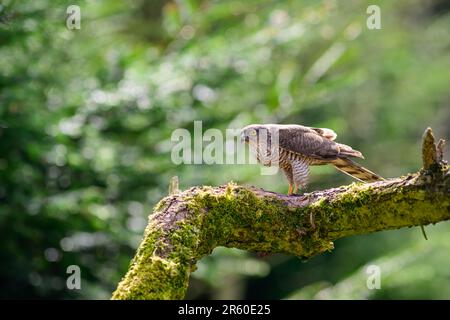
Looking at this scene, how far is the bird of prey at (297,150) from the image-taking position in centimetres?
615

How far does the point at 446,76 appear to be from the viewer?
18484mm

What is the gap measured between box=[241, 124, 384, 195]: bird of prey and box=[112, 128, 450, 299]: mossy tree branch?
1.22 m

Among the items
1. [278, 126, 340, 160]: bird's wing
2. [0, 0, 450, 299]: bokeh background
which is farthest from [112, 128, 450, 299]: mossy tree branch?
[0, 0, 450, 299]: bokeh background

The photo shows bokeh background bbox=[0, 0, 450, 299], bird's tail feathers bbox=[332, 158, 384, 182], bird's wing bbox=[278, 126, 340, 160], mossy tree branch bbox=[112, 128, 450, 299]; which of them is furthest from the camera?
bokeh background bbox=[0, 0, 450, 299]

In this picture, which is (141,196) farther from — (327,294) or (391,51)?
(391,51)

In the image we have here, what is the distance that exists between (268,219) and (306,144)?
5.01 ft

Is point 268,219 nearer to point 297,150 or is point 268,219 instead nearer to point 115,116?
point 297,150

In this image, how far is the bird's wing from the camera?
20.2ft

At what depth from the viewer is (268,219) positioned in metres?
4.82

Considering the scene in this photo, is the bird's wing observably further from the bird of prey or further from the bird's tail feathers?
the bird's tail feathers

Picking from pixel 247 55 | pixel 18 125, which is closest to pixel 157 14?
pixel 247 55

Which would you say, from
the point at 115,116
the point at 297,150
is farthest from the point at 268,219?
the point at 115,116

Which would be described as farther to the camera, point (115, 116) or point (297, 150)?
point (115, 116)

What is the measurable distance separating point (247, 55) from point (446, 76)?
9197 millimetres
